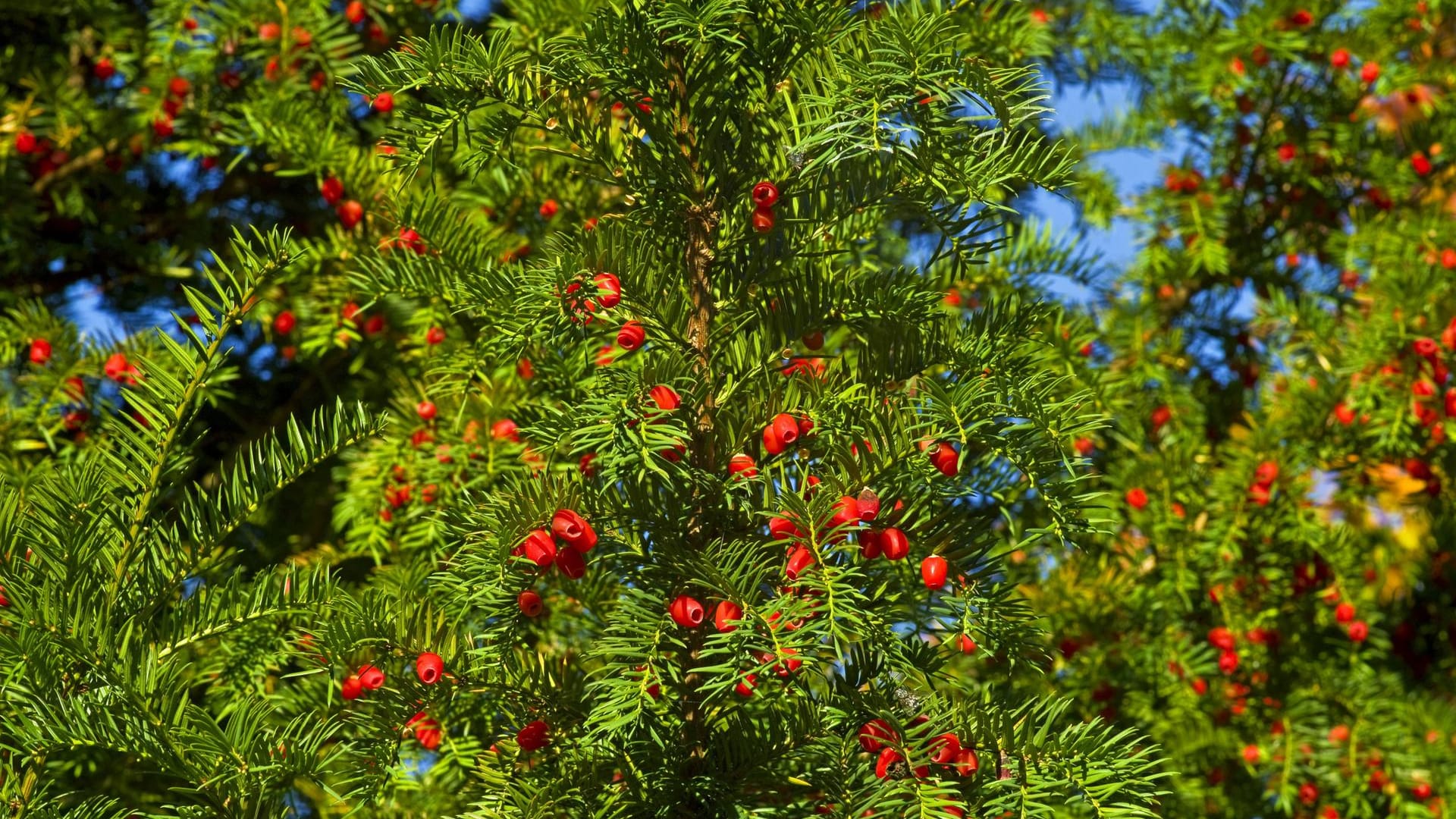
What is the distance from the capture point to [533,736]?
1.02 meters

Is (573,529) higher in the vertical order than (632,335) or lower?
lower

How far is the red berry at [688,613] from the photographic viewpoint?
927 millimetres

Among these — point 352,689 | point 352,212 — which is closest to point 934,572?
point 352,689

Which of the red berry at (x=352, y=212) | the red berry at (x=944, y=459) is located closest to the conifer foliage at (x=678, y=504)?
the red berry at (x=944, y=459)

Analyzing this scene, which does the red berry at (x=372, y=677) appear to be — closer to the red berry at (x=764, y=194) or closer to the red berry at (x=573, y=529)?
the red berry at (x=573, y=529)

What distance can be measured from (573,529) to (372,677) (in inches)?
7.9

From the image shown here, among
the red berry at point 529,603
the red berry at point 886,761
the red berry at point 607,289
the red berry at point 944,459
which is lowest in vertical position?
the red berry at point 529,603

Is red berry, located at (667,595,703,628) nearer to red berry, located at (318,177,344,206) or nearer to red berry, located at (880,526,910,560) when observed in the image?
red berry, located at (880,526,910,560)

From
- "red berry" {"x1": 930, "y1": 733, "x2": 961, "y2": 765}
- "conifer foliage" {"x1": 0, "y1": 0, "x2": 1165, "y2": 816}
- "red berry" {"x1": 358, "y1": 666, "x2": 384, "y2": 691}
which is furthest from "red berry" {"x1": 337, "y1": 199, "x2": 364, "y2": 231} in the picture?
"red berry" {"x1": 930, "y1": 733, "x2": 961, "y2": 765}

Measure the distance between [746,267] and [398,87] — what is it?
0.32 meters

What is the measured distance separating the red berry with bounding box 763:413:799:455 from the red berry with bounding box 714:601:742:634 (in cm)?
13

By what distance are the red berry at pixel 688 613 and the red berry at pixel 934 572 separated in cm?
17

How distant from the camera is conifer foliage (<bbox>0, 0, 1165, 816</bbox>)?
91 centimetres

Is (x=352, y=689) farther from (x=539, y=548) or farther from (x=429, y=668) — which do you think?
(x=539, y=548)
